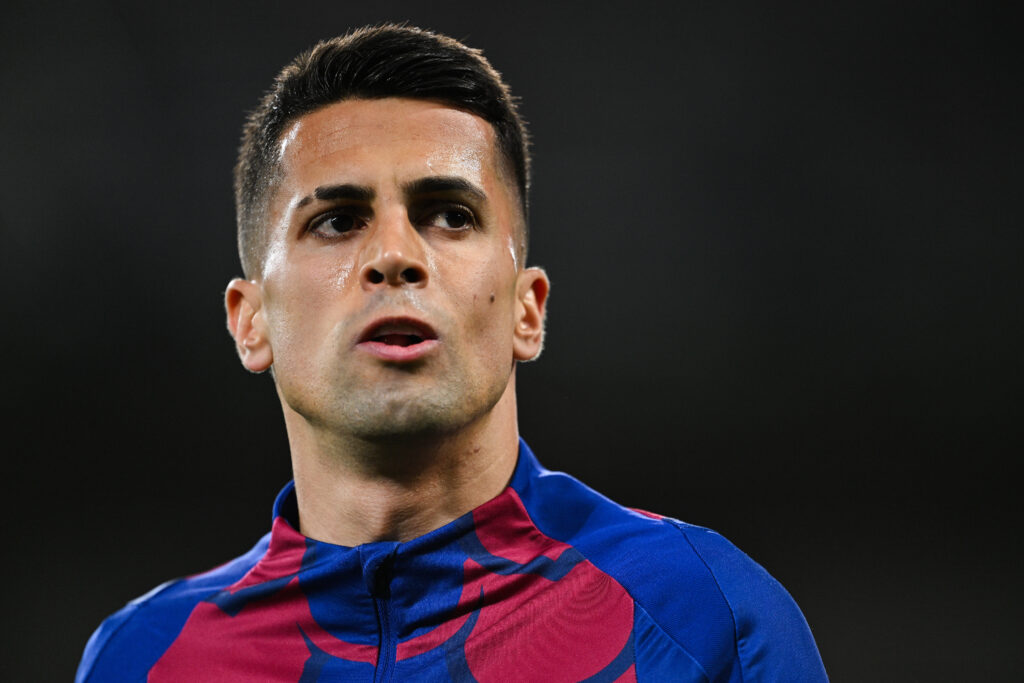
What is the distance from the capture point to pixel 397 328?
78.1 inches

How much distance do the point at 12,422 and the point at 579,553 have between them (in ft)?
9.67

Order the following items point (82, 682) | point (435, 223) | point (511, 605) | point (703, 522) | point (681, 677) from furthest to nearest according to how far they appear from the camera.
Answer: point (703, 522)
point (82, 682)
point (435, 223)
point (511, 605)
point (681, 677)

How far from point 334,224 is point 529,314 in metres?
0.49

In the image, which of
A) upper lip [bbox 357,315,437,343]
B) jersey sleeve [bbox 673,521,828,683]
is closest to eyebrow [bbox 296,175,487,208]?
upper lip [bbox 357,315,437,343]

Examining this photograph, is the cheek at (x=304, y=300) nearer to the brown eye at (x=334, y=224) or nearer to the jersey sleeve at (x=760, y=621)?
the brown eye at (x=334, y=224)

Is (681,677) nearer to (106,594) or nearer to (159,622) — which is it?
(159,622)

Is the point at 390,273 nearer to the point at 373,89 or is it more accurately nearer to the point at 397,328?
the point at 397,328

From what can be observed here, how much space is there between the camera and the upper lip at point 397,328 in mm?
1976

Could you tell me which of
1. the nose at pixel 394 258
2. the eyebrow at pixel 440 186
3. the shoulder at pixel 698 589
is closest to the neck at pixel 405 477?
the shoulder at pixel 698 589

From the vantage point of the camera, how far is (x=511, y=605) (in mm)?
1992

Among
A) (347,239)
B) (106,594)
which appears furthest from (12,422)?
(347,239)

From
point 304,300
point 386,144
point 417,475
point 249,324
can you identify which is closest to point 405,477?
point 417,475

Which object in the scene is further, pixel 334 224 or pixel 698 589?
pixel 334 224

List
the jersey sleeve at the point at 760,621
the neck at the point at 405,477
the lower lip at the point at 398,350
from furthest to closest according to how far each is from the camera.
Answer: the neck at the point at 405,477, the lower lip at the point at 398,350, the jersey sleeve at the point at 760,621
